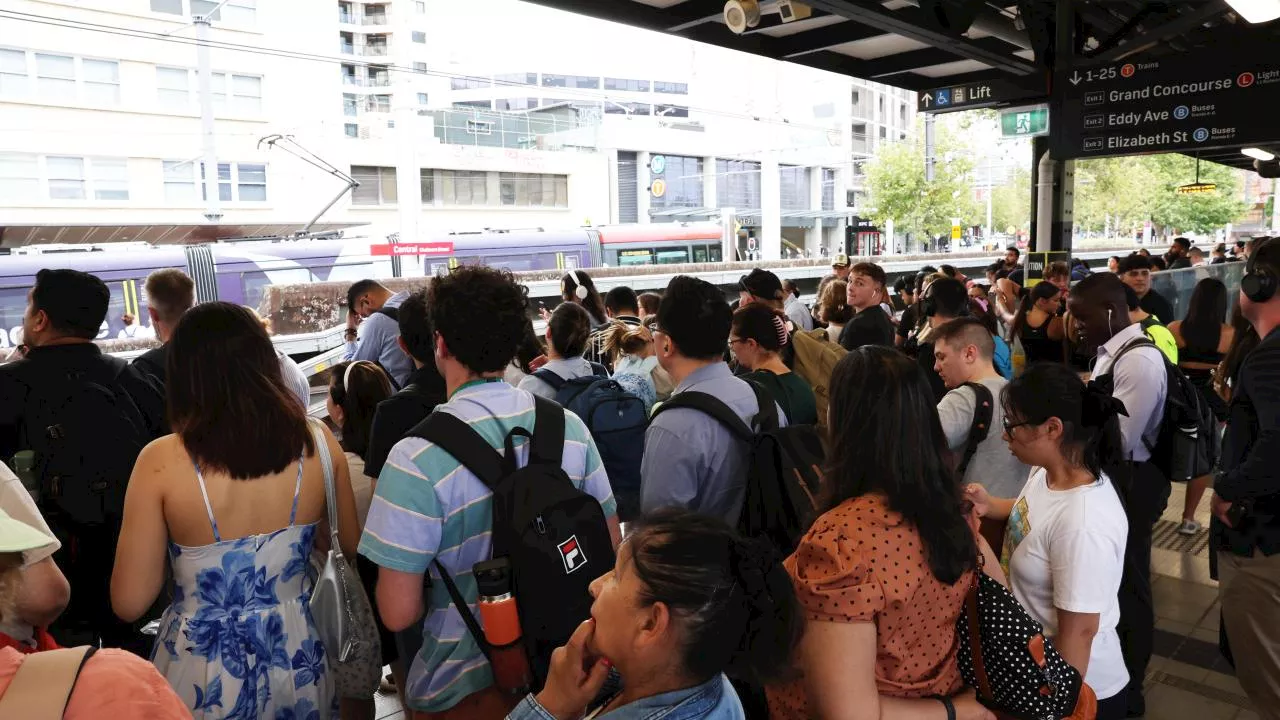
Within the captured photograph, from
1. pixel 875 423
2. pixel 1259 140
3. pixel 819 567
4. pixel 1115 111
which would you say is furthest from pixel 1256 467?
pixel 1115 111

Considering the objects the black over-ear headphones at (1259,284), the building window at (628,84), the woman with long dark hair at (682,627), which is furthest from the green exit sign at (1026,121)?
the building window at (628,84)

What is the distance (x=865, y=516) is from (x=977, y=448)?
5.80 ft

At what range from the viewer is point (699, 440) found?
8.84ft

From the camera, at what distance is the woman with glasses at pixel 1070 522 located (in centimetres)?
211

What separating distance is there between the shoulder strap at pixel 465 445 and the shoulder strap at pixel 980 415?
1.94 meters

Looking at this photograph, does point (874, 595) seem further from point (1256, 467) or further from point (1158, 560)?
point (1158, 560)

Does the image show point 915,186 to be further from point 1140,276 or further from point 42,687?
point 42,687

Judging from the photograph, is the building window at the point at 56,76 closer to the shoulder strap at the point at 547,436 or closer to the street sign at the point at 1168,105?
the street sign at the point at 1168,105

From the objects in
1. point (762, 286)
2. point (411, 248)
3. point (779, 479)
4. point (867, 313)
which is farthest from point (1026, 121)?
point (411, 248)

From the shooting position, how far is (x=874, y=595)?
5.21 ft

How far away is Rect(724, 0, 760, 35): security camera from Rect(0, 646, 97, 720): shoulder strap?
5.73 meters

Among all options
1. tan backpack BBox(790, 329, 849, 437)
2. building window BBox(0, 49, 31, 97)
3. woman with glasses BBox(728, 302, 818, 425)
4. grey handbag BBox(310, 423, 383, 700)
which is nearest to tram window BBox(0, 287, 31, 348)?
tan backpack BBox(790, 329, 849, 437)

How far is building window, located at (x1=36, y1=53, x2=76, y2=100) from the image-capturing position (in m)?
27.8

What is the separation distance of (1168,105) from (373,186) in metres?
37.5
